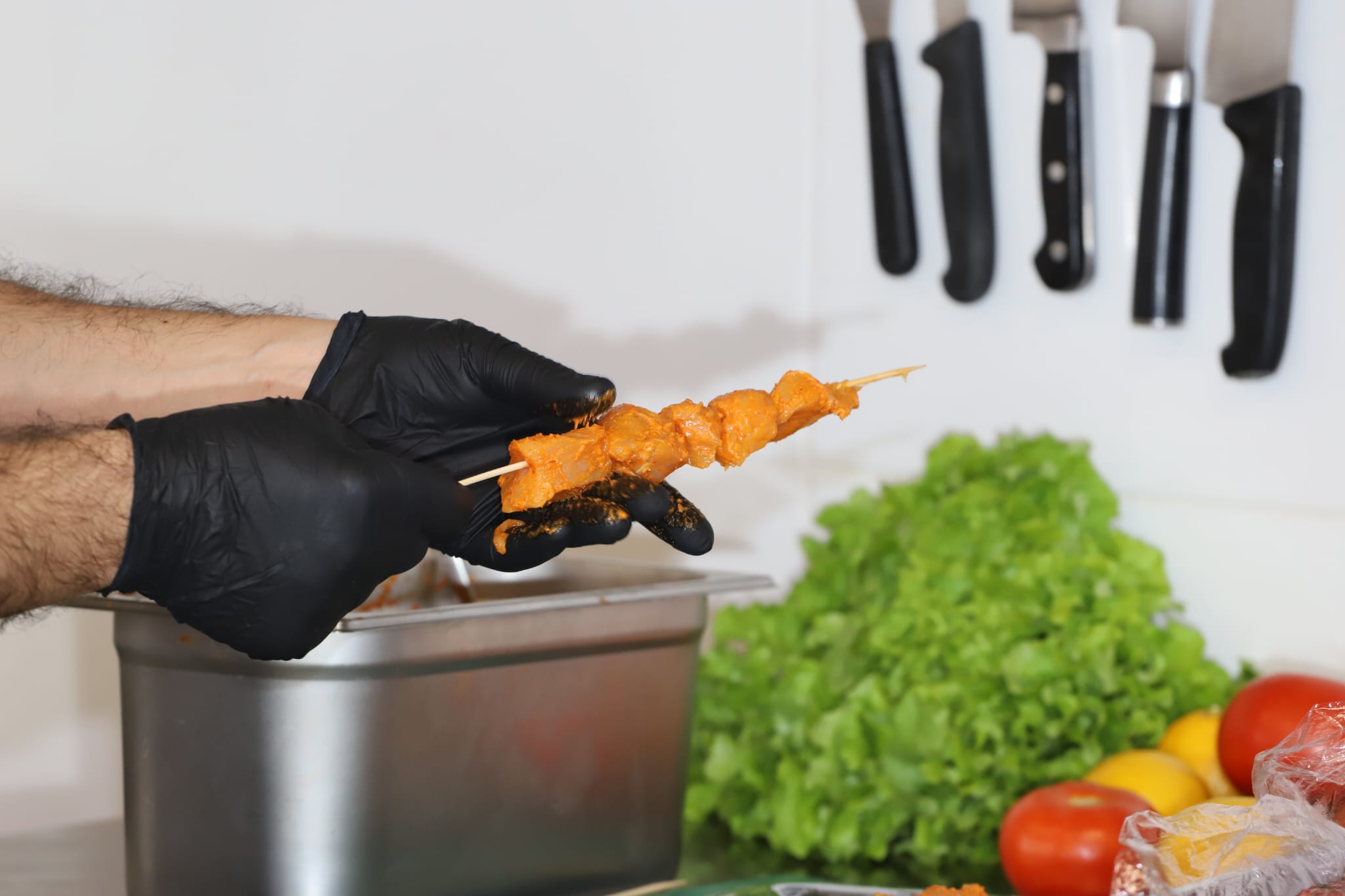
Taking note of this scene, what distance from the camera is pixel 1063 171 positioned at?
1.42 metres

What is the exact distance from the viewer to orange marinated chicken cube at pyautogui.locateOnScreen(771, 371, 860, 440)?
41.0 inches

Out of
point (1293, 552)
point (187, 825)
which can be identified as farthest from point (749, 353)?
point (187, 825)

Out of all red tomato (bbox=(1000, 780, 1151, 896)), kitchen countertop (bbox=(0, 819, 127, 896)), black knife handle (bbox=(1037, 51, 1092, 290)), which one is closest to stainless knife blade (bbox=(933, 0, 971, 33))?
black knife handle (bbox=(1037, 51, 1092, 290))

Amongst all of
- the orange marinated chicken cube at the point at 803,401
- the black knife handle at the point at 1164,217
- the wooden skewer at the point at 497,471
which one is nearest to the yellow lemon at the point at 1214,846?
the orange marinated chicken cube at the point at 803,401

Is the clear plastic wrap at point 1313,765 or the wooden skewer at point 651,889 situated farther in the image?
the wooden skewer at point 651,889

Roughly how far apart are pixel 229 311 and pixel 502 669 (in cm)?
46

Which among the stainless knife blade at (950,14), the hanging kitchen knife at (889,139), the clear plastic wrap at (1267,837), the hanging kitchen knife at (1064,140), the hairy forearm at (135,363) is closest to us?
the clear plastic wrap at (1267,837)

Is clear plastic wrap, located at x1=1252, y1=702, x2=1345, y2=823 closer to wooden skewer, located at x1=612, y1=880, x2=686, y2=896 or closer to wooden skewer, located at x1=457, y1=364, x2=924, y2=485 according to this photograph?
wooden skewer, located at x1=457, y1=364, x2=924, y2=485

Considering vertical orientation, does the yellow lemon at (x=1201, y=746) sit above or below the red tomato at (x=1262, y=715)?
below

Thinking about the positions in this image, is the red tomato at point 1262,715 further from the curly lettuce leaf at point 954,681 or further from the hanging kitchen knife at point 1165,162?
the hanging kitchen knife at point 1165,162

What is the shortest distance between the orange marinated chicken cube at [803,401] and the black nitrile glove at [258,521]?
31 cm

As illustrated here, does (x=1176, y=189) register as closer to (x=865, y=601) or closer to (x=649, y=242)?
(x=865, y=601)

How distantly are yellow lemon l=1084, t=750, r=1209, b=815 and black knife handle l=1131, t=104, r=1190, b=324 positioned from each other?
441mm

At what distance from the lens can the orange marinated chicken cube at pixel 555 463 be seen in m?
0.98
